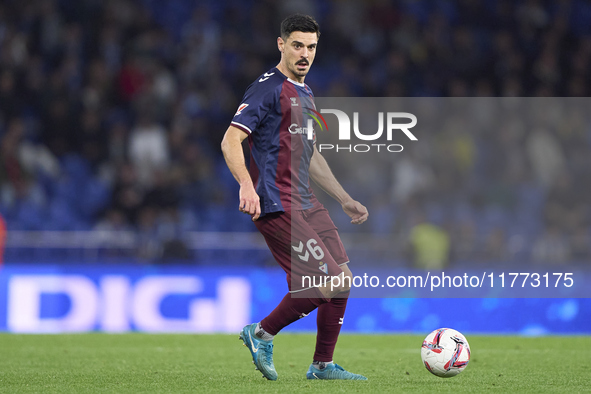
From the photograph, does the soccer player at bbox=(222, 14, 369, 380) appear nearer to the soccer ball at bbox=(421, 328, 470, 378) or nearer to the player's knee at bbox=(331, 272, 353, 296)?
the player's knee at bbox=(331, 272, 353, 296)

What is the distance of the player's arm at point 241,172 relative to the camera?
4.79m

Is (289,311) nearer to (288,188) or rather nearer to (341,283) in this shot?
(341,283)

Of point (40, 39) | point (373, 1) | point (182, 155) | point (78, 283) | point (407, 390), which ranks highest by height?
point (373, 1)

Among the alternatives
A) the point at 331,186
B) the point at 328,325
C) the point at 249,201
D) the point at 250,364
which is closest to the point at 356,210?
the point at 331,186

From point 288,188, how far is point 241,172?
40 cm

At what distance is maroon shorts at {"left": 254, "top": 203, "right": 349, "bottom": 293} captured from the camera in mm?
5020

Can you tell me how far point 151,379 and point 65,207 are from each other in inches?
277

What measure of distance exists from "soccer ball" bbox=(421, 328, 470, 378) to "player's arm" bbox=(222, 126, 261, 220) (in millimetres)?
1351

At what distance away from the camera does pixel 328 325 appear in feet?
17.4

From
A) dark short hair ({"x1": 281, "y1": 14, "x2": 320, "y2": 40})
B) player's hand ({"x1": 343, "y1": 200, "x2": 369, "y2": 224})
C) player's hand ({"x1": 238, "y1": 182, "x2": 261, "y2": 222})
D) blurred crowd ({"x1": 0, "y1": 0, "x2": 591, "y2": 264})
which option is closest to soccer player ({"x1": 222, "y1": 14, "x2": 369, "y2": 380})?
dark short hair ({"x1": 281, "y1": 14, "x2": 320, "y2": 40})

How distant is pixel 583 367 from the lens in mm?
6172

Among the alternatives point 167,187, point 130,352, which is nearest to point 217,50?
point 167,187

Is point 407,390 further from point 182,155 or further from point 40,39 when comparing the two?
point 40,39

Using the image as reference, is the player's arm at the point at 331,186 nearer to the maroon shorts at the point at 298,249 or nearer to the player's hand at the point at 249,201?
the maroon shorts at the point at 298,249
